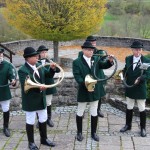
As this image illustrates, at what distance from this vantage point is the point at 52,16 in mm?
11781

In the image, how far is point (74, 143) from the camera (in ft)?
23.3

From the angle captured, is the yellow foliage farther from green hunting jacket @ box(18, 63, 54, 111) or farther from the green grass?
the green grass

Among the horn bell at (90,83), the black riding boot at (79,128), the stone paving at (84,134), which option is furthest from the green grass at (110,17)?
the horn bell at (90,83)

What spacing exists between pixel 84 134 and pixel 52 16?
539cm

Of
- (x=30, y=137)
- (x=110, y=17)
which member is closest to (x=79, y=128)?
(x=30, y=137)

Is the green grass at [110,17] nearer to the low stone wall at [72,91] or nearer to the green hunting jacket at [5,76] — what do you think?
the low stone wall at [72,91]

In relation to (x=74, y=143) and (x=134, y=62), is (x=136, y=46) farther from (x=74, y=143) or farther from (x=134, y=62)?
(x=74, y=143)

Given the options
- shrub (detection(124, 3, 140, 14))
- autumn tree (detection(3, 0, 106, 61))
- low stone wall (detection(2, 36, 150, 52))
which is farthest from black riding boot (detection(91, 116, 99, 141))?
shrub (detection(124, 3, 140, 14))

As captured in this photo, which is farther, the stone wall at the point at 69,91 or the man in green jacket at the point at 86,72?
the stone wall at the point at 69,91

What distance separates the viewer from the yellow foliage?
1174cm

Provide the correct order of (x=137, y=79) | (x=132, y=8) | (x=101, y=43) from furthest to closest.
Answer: (x=132, y=8) → (x=101, y=43) → (x=137, y=79)

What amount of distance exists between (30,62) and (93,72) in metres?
1.28

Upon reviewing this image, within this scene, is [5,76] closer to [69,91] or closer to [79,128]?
[79,128]

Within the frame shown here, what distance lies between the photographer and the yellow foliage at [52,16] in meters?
11.7
